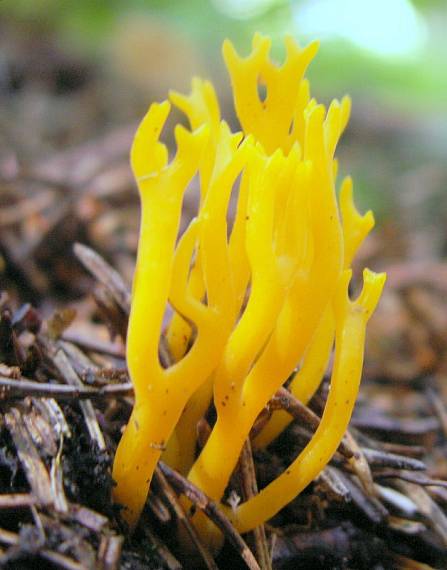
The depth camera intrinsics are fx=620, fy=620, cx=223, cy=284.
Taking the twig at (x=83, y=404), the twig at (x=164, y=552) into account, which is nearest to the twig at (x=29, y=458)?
the twig at (x=83, y=404)

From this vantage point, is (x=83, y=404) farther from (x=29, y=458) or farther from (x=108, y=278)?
(x=108, y=278)

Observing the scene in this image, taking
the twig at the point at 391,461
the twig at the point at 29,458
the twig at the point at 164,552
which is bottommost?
the twig at the point at 164,552

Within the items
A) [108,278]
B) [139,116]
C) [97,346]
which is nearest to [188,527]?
[97,346]

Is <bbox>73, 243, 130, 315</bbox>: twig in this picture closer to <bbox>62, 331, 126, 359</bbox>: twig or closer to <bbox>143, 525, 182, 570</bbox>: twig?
<bbox>62, 331, 126, 359</bbox>: twig

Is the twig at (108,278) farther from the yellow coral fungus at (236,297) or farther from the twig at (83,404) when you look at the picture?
the yellow coral fungus at (236,297)

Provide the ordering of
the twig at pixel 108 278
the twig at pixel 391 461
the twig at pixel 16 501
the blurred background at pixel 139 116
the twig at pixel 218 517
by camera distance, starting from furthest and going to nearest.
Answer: the blurred background at pixel 139 116
the twig at pixel 108 278
the twig at pixel 391 461
the twig at pixel 218 517
the twig at pixel 16 501
